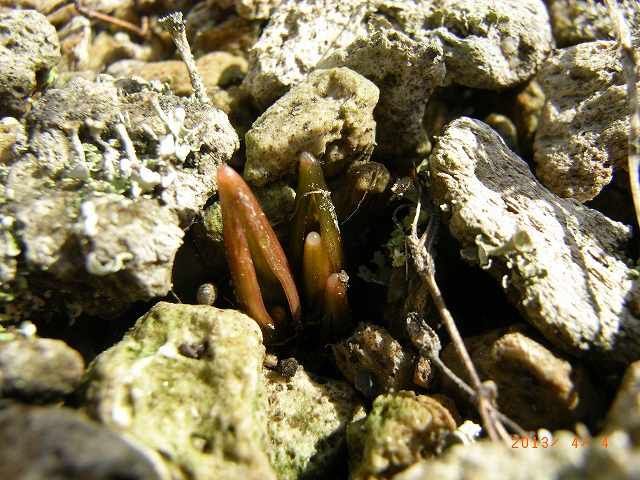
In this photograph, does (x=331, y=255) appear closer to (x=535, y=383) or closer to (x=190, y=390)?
(x=190, y=390)

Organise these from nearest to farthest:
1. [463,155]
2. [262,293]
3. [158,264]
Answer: [158,264]
[463,155]
[262,293]

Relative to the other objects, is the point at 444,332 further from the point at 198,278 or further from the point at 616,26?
the point at 616,26

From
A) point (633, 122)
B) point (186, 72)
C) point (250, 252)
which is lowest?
point (250, 252)

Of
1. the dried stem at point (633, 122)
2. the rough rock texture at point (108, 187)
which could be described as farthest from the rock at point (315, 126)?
the dried stem at point (633, 122)

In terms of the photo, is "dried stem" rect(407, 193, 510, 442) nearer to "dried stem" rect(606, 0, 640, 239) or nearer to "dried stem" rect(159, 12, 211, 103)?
"dried stem" rect(606, 0, 640, 239)

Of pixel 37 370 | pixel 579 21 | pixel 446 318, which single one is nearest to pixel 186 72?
pixel 37 370

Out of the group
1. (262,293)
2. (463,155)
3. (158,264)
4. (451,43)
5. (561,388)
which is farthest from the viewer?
(451,43)

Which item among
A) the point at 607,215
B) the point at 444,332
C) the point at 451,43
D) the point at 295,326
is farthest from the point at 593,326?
the point at 451,43
